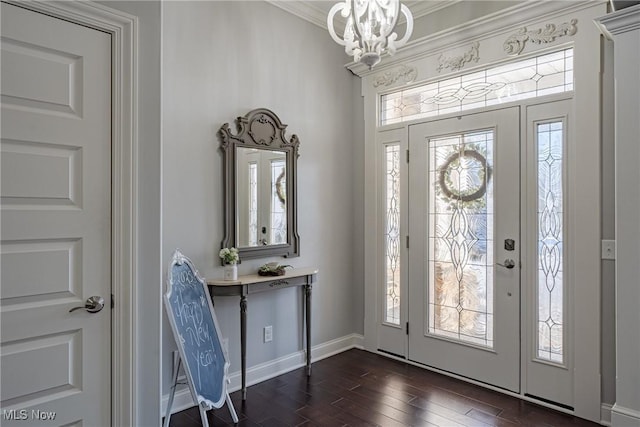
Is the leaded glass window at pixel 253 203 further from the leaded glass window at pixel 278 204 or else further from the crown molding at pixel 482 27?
the crown molding at pixel 482 27

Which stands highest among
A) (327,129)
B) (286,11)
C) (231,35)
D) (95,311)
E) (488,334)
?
(286,11)

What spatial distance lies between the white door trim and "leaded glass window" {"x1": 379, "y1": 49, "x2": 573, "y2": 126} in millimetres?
2433

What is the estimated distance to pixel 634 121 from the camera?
2299 mm

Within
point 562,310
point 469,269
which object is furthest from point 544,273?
point 469,269

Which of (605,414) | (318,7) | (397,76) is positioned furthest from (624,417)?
(318,7)

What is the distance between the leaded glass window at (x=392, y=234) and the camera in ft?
12.4

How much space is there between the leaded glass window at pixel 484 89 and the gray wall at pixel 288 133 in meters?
0.54

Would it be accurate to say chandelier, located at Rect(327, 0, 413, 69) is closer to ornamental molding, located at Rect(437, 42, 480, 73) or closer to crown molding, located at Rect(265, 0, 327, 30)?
ornamental molding, located at Rect(437, 42, 480, 73)

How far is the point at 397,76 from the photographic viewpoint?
3748 mm

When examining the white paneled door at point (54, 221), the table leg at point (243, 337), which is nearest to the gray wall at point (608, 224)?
the table leg at point (243, 337)

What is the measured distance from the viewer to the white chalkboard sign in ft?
7.67

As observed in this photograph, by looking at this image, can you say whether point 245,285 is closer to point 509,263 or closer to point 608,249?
point 509,263

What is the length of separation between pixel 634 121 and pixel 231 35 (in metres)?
2.72

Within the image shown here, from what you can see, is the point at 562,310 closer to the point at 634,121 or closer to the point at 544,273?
the point at 544,273
